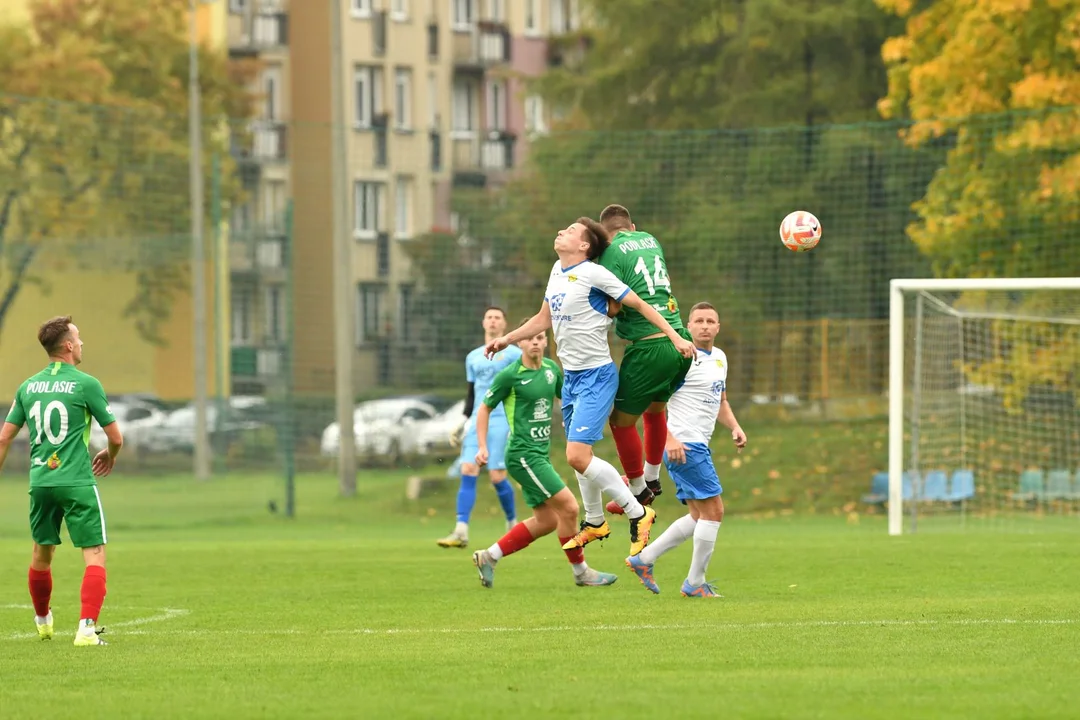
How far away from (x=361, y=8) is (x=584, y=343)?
48577mm

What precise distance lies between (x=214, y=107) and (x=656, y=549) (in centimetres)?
3649

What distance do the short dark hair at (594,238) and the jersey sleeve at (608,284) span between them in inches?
9.1

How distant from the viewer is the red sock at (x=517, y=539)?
42.9ft

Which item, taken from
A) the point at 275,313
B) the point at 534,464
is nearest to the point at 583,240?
the point at 534,464

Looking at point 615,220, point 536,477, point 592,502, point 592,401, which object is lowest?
point 592,502

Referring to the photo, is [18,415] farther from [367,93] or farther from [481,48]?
[481,48]

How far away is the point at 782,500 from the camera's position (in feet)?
89.5

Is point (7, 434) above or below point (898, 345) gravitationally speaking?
below

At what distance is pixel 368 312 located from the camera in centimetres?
2767

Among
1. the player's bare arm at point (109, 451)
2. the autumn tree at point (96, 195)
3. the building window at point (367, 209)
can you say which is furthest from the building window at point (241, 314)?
the player's bare arm at point (109, 451)

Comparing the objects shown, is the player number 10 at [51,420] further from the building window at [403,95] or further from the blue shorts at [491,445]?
the building window at [403,95]

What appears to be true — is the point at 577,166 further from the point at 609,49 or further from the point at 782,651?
the point at 782,651

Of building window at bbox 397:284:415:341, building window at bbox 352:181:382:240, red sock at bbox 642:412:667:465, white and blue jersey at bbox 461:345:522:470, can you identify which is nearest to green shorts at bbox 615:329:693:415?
red sock at bbox 642:412:667:465

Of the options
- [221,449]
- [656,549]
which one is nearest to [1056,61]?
[221,449]
